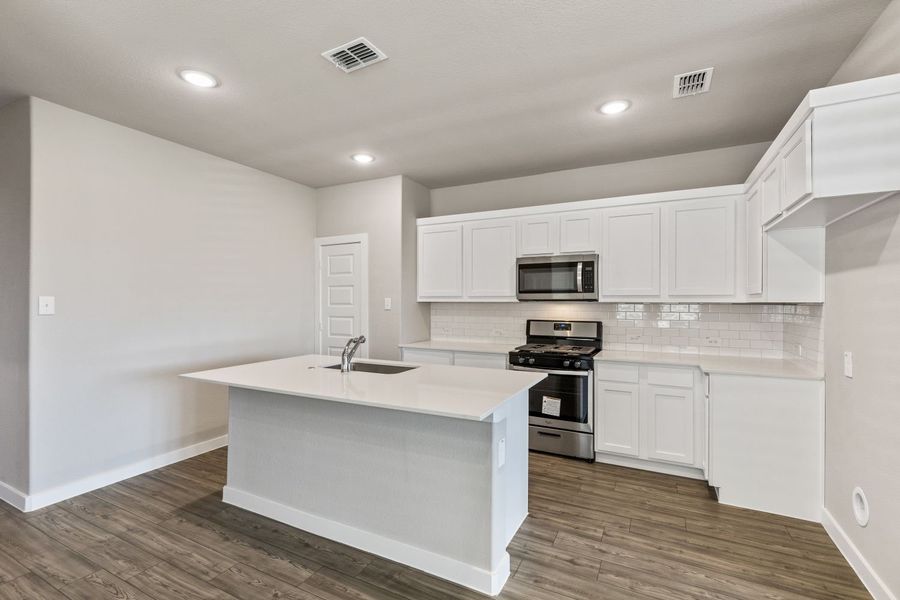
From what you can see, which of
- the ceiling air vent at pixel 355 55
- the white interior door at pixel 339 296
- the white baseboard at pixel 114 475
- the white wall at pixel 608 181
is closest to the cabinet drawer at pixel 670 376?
the white wall at pixel 608 181

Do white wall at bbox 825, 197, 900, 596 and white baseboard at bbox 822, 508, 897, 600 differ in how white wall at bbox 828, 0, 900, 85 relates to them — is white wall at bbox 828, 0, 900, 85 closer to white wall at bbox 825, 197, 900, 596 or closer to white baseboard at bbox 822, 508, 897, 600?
white wall at bbox 825, 197, 900, 596

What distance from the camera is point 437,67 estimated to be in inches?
94.6

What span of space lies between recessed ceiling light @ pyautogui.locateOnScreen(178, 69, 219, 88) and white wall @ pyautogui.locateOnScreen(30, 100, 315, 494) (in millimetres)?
1130

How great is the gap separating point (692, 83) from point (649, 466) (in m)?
2.78

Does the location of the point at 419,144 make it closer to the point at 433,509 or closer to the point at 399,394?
the point at 399,394

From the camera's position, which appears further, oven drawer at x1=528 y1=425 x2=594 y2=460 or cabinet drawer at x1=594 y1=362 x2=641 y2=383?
oven drawer at x1=528 y1=425 x2=594 y2=460

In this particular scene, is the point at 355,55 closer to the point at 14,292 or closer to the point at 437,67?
the point at 437,67

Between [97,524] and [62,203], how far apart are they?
2.10m

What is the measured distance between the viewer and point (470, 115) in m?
3.02

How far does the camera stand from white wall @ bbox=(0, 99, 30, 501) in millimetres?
2770

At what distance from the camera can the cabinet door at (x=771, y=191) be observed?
238cm

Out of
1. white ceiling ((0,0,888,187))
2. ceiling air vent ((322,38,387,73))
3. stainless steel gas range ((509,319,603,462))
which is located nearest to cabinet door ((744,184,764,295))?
white ceiling ((0,0,888,187))

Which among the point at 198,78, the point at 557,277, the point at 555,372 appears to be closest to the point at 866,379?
the point at 555,372

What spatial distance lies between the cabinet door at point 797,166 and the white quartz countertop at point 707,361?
110 centimetres
